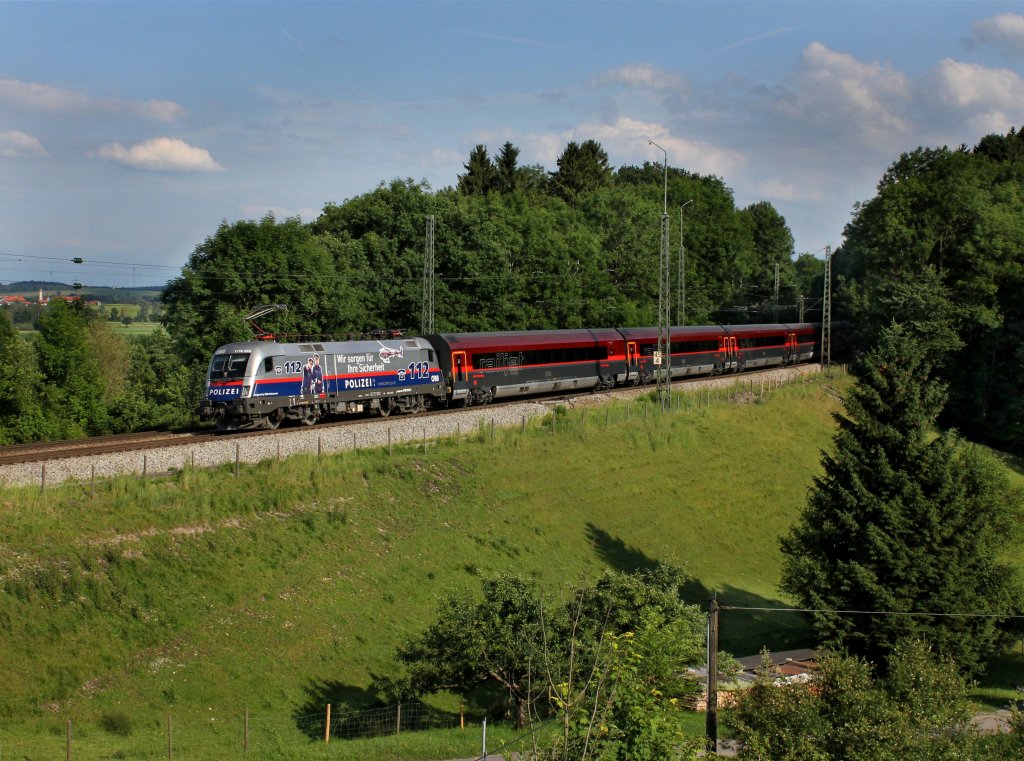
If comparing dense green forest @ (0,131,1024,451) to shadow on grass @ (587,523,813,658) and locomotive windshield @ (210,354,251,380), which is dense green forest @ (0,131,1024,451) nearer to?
locomotive windshield @ (210,354,251,380)

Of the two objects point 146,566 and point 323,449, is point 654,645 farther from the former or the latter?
point 323,449

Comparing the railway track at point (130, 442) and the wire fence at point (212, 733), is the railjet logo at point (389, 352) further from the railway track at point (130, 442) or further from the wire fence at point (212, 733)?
the wire fence at point (212, 733)

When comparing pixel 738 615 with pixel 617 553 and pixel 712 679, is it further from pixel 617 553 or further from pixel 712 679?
pixel 712 679

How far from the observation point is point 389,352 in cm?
4056

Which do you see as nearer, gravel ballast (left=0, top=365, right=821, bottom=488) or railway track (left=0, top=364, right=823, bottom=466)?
gravel ballast (left=0, top=365, right=821, bottom=488)

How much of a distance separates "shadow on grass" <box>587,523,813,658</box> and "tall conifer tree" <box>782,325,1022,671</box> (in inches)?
89.1

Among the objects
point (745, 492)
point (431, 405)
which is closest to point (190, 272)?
point (431, 405)

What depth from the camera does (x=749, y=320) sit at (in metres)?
106

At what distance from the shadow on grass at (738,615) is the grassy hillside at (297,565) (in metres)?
0.10

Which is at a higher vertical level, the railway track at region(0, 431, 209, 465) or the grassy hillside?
the railway track at region(0, 431, 209, 465)

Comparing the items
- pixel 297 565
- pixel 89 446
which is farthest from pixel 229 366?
pixel 297 565

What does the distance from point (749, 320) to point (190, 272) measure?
6784cm

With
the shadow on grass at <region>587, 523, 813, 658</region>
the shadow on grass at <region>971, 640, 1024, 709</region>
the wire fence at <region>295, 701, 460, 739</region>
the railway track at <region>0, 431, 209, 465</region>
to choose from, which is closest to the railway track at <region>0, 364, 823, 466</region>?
the railway track at <region>0, 431, 209, 465</region>

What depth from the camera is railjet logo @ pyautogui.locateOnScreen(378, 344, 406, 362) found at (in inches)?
1585
